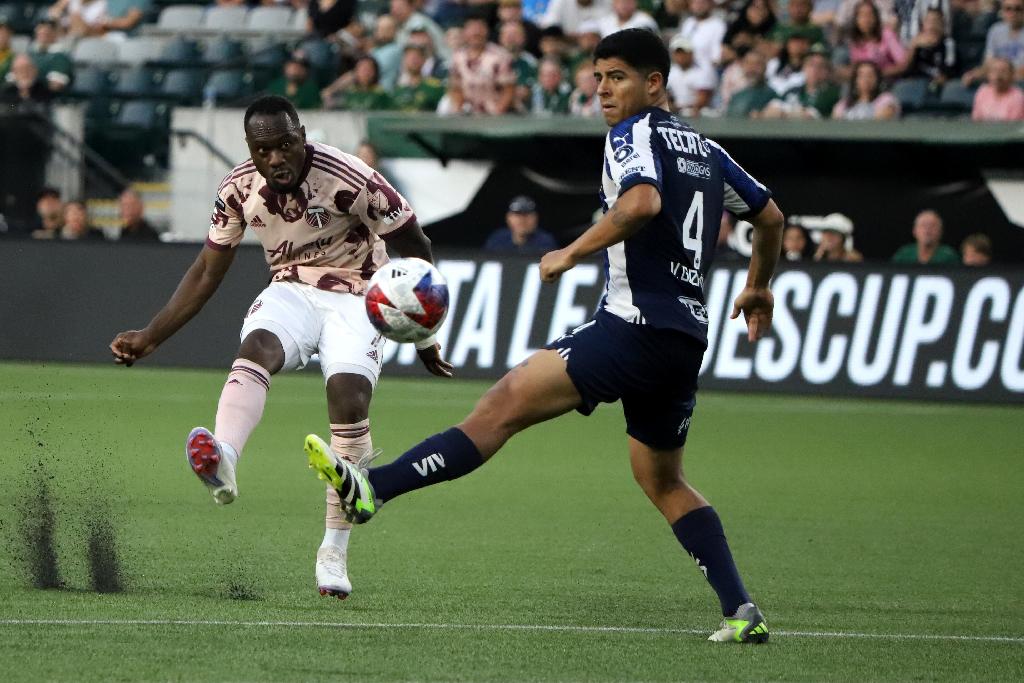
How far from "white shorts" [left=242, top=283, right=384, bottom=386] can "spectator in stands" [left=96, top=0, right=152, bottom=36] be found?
17435mm

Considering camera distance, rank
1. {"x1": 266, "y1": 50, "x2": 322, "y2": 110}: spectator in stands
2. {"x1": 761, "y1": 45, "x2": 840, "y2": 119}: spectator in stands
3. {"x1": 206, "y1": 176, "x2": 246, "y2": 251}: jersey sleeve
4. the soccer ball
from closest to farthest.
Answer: the soccer ball → {"x1": 206, "y1": 176, "x2": 246, "y2": 251}: jersey sleeve → {"x1": 761, "y1": 45, "x2": 840, "y2": 119}: spectator in stands → {"x1": 266, "y1": 50, "x2": 322, "y2": 110}: spectator in stands

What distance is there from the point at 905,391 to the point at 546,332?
3.37m

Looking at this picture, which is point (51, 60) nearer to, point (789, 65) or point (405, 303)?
point (789, 65)

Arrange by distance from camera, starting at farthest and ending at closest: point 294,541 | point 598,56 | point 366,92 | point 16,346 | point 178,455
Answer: point 366,92 < point 16,346 < point 178,455 < point 294,541 < point 598,56

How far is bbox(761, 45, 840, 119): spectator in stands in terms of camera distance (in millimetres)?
18750

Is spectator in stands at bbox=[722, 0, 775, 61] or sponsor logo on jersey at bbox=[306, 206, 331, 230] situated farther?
spectator in stands at bbox=[722, 0, 775, 61]

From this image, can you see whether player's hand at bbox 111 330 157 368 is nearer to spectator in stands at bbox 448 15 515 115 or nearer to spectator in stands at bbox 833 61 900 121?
spectator in stands at bbox 833 61 900 121

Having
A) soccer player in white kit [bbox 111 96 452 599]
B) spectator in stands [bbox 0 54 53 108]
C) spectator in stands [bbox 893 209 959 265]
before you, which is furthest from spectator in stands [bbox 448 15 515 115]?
soccer player in white kit [bbox 111 96 452 599]

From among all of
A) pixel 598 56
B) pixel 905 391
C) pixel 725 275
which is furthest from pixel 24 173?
pixel 598 56

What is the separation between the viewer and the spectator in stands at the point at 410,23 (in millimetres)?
21500

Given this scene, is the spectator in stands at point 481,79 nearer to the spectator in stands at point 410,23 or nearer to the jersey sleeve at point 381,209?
the spectator in stands at point 410,23

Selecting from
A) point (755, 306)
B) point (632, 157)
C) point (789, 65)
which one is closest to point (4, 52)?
point (789, 65)

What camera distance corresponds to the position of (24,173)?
65.3 feet

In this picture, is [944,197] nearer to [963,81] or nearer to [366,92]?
[963,81]
